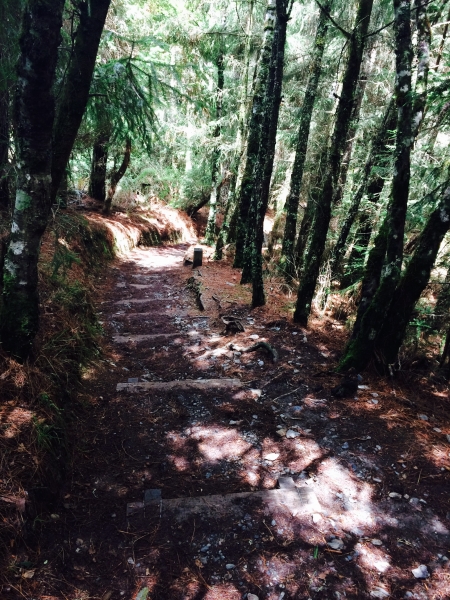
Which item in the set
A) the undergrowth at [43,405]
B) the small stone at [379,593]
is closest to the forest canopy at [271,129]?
the undergrowth at [43,405]

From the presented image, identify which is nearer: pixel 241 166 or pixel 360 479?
pixel 360 479

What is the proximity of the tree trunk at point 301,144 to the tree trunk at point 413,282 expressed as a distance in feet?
16.0

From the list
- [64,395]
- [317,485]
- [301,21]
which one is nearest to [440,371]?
[317,485]

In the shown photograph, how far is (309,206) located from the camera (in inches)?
479

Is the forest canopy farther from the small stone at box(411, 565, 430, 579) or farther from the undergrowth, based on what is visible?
the small stone at box(411, 565, 430, 579)

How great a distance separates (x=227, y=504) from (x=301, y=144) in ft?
32.8

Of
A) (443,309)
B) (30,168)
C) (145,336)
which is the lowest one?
(145,336)

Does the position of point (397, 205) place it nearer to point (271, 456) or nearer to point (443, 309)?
point (443, 309)

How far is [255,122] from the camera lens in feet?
36.4

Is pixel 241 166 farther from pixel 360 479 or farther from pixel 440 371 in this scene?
pixel 360 479

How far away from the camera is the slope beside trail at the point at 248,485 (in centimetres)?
261

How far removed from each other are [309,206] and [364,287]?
7.23 meters

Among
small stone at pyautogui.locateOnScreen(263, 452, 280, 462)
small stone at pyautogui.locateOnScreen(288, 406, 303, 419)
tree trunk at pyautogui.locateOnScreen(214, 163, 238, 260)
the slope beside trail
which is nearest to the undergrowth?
the slope beside trail

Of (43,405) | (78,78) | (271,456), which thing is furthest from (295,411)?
(78,78)
